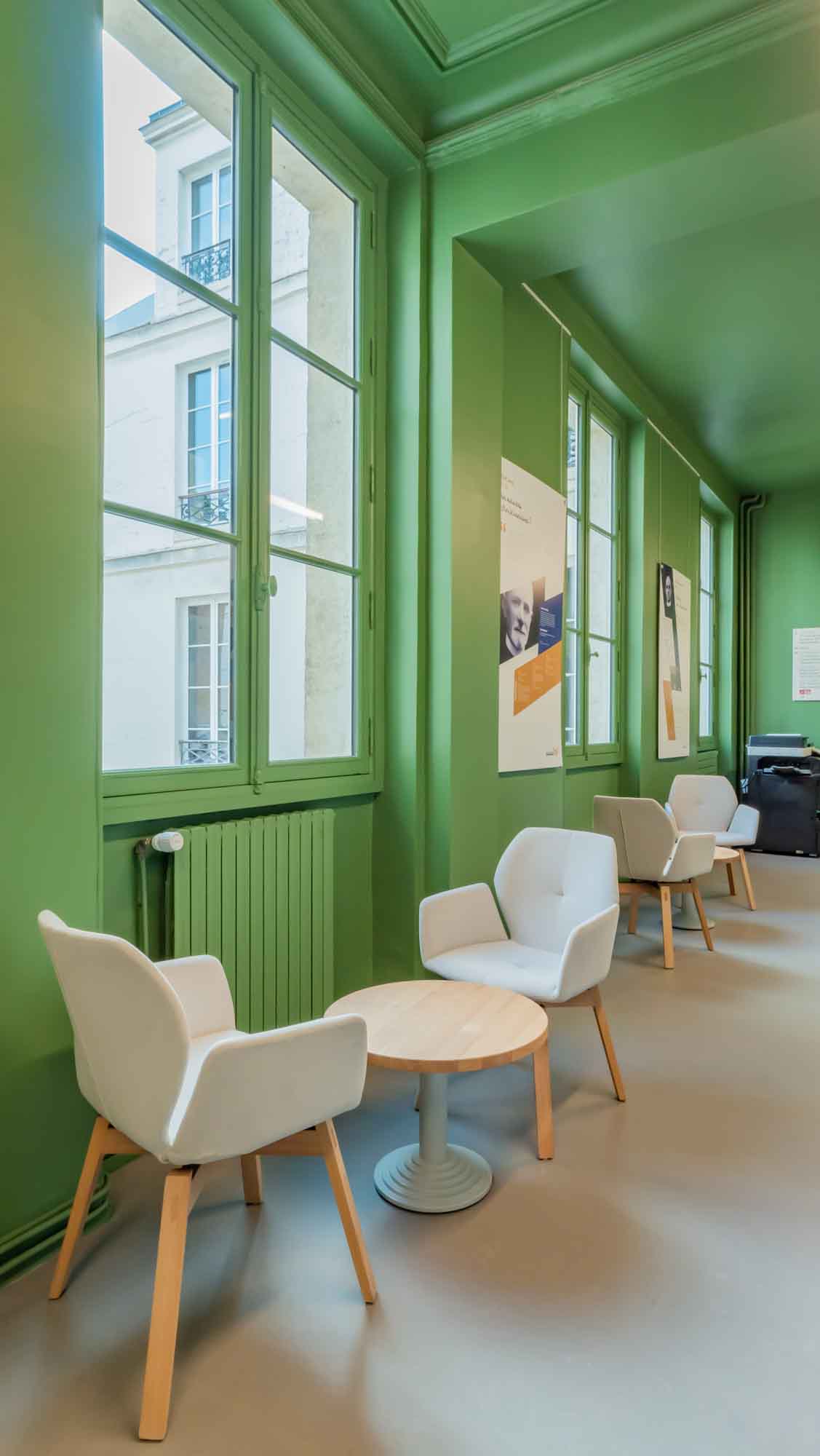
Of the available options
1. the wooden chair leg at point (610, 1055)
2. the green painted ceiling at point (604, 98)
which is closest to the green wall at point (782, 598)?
the green painted ceiling at point (604, 98)

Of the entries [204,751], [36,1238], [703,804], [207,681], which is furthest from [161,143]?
[703,804]

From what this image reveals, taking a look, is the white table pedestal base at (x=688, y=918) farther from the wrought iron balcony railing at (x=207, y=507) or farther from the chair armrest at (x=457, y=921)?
the wrought iron balcony railing at (x=207, y=507)

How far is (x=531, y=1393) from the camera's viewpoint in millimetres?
1595

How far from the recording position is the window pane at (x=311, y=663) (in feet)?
10.0

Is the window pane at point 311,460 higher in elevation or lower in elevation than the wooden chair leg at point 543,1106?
higher

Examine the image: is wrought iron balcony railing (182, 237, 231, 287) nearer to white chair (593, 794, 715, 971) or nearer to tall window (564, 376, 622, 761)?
tall window (564, 376, 622, 761)

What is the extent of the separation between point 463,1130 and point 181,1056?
138 cm

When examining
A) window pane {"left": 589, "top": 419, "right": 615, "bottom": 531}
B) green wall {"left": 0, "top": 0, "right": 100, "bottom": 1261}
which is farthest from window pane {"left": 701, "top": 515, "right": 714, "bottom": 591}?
green wall {"left": 0, "top": 0, "right": 100, "bottom": 1261}

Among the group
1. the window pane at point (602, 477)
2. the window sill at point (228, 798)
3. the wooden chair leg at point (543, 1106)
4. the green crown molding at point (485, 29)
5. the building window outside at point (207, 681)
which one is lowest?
the wooden chair leg at point (543, 1106)

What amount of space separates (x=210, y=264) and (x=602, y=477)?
3868 mm

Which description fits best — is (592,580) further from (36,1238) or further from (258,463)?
(36,1238)

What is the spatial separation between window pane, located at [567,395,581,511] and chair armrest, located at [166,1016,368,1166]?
4310 millimetres

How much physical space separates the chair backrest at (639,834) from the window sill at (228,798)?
1.74 m

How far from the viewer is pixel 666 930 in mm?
4453
